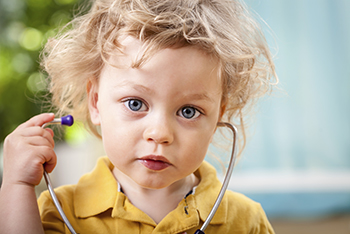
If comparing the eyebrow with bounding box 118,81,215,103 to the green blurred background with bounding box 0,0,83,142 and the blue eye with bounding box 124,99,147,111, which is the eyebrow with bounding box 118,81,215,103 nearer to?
the blue eye with bounding box 124,99,147,111

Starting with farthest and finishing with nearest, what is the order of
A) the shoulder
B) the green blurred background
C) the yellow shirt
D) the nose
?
the green blurred background < the shoulder < the yellow shirt < the nose

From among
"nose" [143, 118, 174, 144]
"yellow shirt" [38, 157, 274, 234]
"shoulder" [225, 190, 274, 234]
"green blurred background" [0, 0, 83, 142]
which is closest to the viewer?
"nose" [143, 118, 174, 144]

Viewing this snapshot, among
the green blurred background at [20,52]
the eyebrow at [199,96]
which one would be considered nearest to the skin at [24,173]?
the eyebrow at [199,96]

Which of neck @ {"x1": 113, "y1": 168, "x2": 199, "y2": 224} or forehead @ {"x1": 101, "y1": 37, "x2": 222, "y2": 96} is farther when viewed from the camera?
neck @ {"x1": 113, "y1": 168, "x2": 199, "y2": 224}

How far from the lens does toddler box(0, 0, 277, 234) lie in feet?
2.73

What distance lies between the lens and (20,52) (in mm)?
2402

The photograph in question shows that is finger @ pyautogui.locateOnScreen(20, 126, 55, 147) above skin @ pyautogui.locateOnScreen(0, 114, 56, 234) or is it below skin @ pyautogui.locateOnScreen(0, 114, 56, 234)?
above

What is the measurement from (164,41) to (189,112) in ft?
0.56

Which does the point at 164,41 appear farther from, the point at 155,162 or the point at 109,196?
the point at 109,196

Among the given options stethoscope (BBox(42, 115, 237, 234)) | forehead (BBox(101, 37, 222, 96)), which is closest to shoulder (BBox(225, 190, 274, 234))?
stethoscope (BBox(42, 115, 237, 234))

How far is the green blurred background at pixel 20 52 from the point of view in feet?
7.72

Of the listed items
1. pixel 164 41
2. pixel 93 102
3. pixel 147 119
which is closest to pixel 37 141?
pixel 93 102

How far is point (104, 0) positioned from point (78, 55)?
16 centimetres

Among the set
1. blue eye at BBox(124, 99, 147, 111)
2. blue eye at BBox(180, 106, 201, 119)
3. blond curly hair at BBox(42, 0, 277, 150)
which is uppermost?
blond curly hair at BBox(42, 0, 277, 150)
